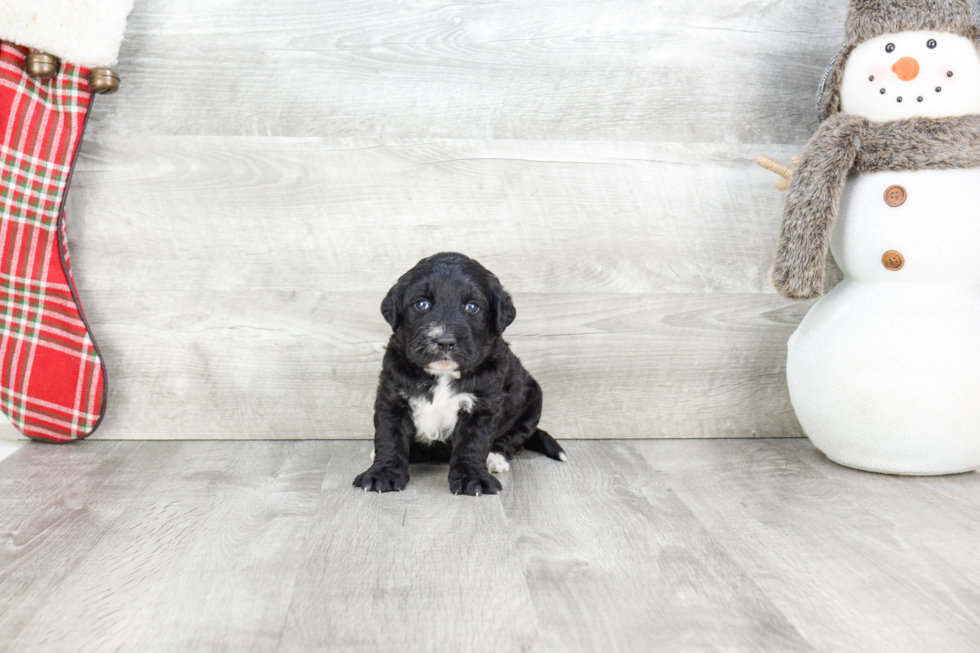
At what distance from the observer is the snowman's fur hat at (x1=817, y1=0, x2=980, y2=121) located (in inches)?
75.9

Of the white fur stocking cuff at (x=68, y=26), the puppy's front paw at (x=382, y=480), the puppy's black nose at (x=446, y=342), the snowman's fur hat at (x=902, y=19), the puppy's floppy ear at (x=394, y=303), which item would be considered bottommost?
the puppy's front paw at (x=382, y=480)

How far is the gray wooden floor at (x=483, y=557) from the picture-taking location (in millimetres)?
1206

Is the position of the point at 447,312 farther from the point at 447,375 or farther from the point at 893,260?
the point at 893,260

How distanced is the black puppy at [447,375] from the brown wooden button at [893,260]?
94cm

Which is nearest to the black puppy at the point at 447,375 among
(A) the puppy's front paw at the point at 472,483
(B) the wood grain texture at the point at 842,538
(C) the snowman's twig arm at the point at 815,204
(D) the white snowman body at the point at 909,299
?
(A) the puppy's front paw at the point at 472,483

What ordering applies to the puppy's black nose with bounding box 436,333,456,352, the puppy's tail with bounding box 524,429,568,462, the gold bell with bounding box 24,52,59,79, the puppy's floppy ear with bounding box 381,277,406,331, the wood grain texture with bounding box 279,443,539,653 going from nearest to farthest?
the wood grain texture with bounding box 279,443,539,653 → the puppy's black nose with bounding box 436,333,456,352 → the puppy's floppy ear with bounding box 381,277,406,331 → the gold bell with bounding box 24,52,59,79 → the puppy's tail with bounding box 524,429,568,462

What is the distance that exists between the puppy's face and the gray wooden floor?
0.33 metres

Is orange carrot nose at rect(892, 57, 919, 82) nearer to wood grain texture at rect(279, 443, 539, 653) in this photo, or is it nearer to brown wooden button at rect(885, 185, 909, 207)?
brown wooden button at rect(885, 185, 909, 207)

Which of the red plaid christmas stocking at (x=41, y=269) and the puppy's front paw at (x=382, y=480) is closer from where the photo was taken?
the puppy's front paw at (x=382, y=480)

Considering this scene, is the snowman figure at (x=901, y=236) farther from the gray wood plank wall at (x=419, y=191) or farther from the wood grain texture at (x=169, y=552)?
the wood grain texture at (x=169, y=552)

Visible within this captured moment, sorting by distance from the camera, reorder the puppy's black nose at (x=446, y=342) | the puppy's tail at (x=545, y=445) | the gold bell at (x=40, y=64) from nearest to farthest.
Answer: the puppy's black nose at (x=446, y=342) → the gold bell at (x=40, y=64) → the puppy's tail at (x=545, y=445)

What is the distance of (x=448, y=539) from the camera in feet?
5.19

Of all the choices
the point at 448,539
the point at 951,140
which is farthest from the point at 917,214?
the point at 448,539

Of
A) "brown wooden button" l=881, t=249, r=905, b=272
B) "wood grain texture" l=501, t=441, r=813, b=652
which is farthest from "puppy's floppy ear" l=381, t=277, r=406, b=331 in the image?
"brown wooden button" l=881, t=249, r=905, b=272
